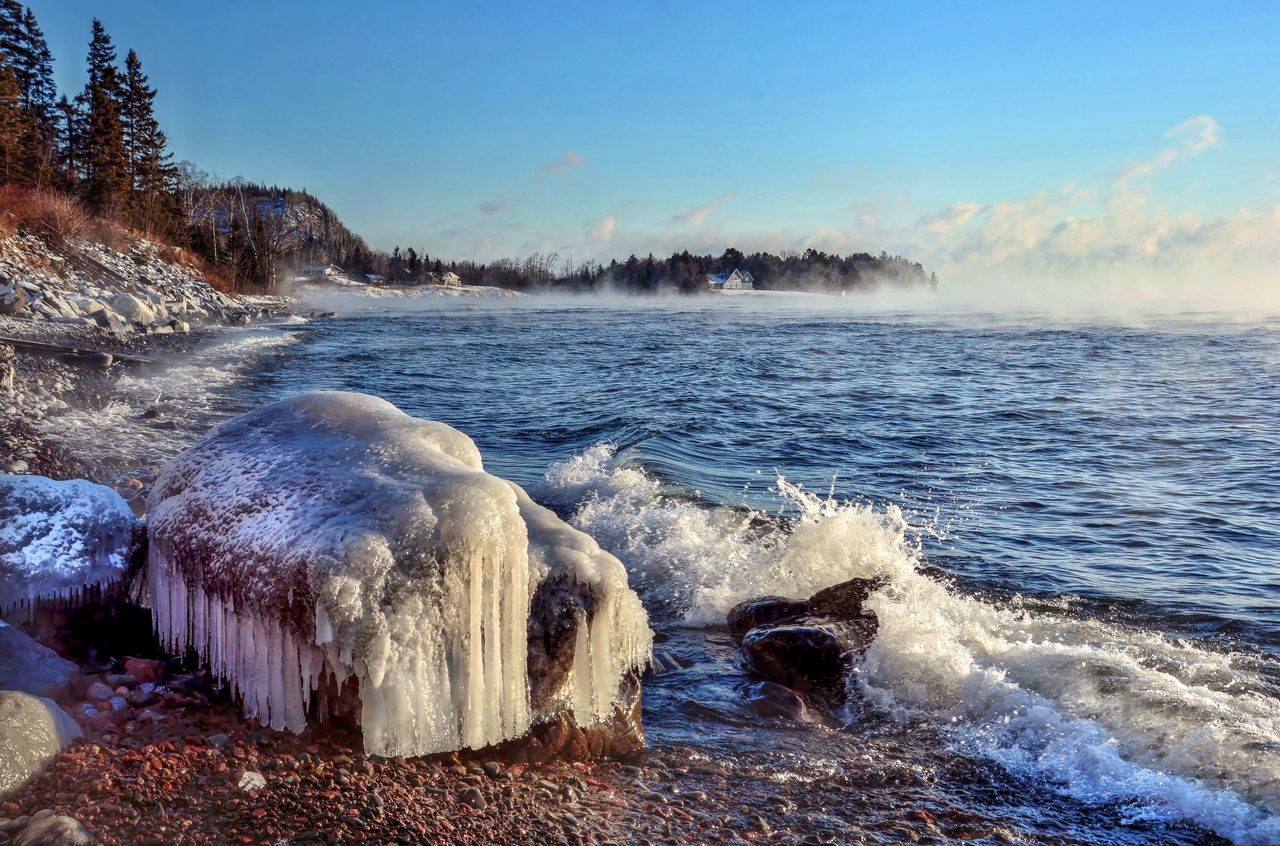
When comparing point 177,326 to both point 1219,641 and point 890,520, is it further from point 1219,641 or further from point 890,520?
point 1219,641

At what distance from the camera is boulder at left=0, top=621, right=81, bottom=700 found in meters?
4.92

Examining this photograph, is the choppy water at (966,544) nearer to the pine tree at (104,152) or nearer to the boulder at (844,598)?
the boulder at (844,598)

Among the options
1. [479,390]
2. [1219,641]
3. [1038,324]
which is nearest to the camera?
[1219,641]

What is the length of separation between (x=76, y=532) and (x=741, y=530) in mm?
7661

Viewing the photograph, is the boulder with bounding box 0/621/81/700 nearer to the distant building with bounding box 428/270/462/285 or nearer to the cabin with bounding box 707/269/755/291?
the distant building with bounding box 428/270/462/285

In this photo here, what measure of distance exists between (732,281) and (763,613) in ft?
464

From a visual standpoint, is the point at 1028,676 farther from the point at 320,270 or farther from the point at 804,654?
the point at 320,270

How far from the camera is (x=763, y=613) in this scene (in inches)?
340

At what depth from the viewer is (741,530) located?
11641 mm

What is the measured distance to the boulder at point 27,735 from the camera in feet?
13.6

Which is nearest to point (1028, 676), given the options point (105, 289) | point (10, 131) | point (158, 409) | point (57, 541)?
point (57, 541)

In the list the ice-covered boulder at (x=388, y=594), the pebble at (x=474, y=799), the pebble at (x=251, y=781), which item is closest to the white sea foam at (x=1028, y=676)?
the ice-covered boulder at (x=388, y=594)

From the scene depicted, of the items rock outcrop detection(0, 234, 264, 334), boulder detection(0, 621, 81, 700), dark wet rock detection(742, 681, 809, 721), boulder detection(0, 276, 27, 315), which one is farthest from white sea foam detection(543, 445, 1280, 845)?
rock outcrop detection(0, 234, 264, 334)

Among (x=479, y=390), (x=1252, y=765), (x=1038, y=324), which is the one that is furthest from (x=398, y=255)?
(x=1252, y=765)
